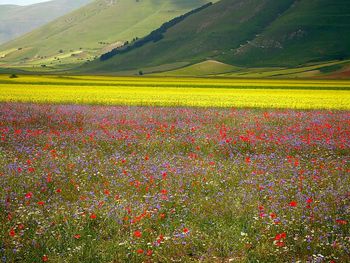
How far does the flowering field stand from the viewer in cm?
726

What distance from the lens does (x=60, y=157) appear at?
43.5 ft

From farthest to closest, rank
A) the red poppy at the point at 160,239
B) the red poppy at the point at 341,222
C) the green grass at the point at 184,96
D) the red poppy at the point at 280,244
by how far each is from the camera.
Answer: the green grass at the point at 184,96
the red poppy at the point at 341,222
the red poppy at the point at 160,239
the red poppy at the point at 280,244

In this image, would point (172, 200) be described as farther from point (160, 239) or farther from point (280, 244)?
point (280, 244)

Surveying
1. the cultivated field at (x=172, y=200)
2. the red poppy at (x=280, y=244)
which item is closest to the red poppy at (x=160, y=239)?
the cultivated field at (x=172, y=200)

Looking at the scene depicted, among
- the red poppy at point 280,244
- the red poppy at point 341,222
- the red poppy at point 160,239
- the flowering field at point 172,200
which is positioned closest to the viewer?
the red poppy at point 280,244

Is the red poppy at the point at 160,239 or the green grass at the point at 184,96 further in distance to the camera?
the green grass at the point at 184,96

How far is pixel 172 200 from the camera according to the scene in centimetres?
969

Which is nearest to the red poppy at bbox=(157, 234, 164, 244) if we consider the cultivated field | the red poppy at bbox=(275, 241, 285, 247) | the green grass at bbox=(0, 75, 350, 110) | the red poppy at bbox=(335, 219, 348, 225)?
the cultivated field

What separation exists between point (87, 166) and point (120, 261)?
227 inches

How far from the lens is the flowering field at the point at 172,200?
726cm

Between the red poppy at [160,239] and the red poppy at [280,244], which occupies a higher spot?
the red poppy at [160,239]

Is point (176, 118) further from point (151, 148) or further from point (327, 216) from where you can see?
point (327, 216)

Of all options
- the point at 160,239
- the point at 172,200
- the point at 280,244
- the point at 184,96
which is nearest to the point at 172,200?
the point at 172,200

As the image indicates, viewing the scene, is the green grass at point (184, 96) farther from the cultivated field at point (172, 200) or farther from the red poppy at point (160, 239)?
→ the red poppy at point (160, 239)
